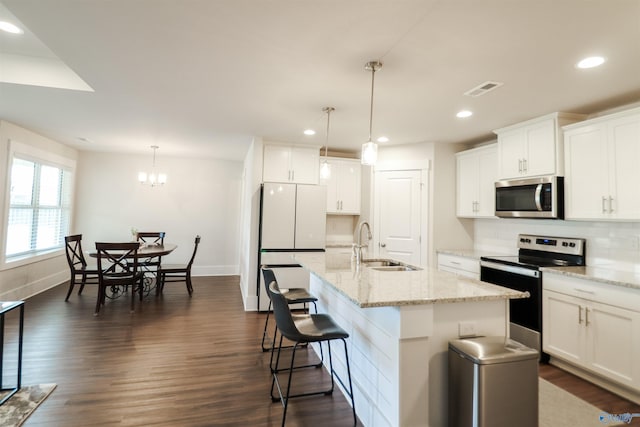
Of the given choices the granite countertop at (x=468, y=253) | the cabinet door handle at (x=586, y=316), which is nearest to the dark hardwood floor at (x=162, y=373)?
the cabinet door handle at (x=586, y=316)

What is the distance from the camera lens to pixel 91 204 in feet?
20.1

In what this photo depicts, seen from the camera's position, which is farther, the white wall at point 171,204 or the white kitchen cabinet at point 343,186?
the white wall at point 171,204

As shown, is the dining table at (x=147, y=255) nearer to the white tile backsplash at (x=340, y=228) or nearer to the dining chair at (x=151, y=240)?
the dining chair at (x=151, y=240)

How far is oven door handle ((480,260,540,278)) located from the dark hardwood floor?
0.88 metres

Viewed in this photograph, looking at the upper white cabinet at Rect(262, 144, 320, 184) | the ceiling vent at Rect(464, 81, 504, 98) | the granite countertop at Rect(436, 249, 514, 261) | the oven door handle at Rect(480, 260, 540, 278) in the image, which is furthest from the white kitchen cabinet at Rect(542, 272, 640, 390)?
the upper white cabinet at Rect(262, 144, 320, 184)

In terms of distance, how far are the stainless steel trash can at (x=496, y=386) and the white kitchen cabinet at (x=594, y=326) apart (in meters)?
1.37

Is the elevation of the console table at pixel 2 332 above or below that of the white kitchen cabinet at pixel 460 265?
below

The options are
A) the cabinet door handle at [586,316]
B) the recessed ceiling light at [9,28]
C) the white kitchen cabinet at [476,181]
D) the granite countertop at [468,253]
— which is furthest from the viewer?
the white kitchen cabinet at [476,181]

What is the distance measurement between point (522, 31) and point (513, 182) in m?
2.10

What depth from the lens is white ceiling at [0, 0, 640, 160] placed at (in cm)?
172

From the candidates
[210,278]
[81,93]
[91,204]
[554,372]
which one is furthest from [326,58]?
[91,204]

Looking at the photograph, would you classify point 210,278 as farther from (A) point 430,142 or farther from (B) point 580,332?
(B) point 580,332

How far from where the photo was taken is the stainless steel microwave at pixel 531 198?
3.11 m

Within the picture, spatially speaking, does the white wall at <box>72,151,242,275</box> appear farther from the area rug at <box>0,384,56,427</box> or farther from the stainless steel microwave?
the stainless steel microwave
